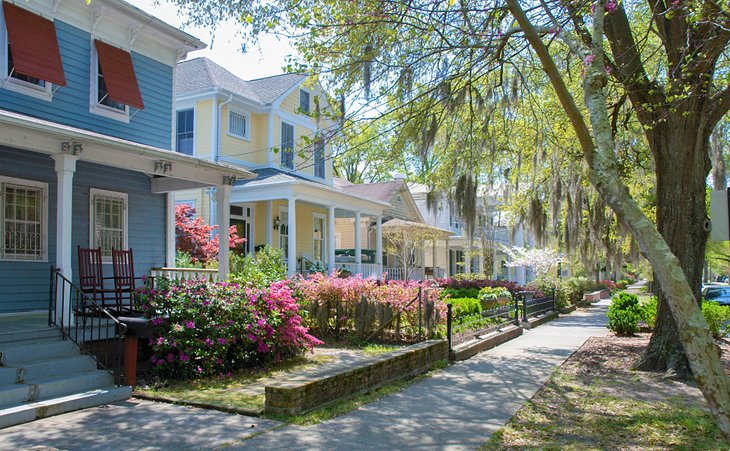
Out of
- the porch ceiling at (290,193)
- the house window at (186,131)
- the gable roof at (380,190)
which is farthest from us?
the gable roof at (380,190)

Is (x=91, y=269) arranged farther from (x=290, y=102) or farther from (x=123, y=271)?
(x=290, y=102)

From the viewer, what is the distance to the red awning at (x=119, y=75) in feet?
36.0

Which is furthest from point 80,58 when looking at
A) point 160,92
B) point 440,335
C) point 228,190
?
point 440,335

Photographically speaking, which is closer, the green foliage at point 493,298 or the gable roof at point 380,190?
the green foliage at point 493,298

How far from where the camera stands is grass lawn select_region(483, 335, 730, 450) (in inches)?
229

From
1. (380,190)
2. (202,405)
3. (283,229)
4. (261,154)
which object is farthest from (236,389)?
(380,190)

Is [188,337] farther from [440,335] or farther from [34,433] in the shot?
[440,335]

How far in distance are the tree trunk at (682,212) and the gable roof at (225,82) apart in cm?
1299

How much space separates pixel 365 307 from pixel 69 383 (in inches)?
237

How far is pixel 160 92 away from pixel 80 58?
6.24 ft

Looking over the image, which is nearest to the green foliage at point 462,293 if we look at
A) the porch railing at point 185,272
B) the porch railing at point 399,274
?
the porch railing at point 399,274

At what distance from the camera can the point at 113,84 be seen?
11008 millimetres

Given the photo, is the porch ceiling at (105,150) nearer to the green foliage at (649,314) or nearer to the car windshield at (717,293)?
the green foliage at (649,314)

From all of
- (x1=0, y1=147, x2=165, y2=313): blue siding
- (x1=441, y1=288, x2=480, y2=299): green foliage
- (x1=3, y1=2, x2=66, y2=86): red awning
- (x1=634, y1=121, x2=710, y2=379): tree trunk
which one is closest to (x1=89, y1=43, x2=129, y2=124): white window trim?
(x1=3, y1=2, x2=66, y2=86): red awning
